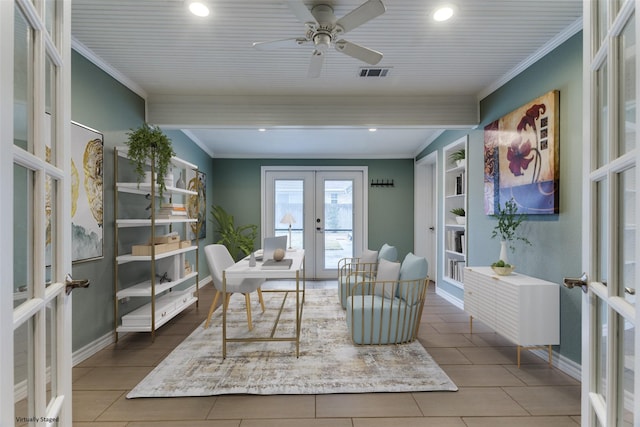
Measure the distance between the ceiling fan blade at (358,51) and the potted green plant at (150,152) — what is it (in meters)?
1.81

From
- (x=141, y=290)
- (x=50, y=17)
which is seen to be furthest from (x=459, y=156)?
(x=50, y=17)

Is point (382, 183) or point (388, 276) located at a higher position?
point (382, 183)

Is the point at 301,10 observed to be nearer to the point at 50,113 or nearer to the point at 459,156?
the point at 50,113

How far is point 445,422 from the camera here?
1.83m

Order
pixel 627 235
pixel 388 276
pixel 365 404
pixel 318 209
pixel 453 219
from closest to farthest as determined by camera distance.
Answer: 1. pixel 627 235
2. pixel 365 404
3. pixel 388 276
4. pixel 453 219
5. pixel 318 209

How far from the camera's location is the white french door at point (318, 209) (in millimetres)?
6160

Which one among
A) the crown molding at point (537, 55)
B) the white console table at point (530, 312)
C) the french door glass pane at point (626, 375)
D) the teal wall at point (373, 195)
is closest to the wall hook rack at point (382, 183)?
the teal wall at point (373, 195)

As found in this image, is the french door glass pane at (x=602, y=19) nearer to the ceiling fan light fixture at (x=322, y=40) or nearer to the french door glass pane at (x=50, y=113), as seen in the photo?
the ceiling fan light fixture at (x=322, y=40)

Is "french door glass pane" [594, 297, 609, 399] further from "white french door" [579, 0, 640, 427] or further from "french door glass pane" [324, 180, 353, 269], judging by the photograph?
"french door glass pane" [324, 180, 353, 269]

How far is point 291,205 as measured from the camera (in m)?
6.20

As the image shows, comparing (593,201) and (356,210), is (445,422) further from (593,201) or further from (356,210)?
(356,210)

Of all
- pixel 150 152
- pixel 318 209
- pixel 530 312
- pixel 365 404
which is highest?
pixel 150 152

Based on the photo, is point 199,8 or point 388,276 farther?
point 388,276

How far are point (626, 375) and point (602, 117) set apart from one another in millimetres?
726
